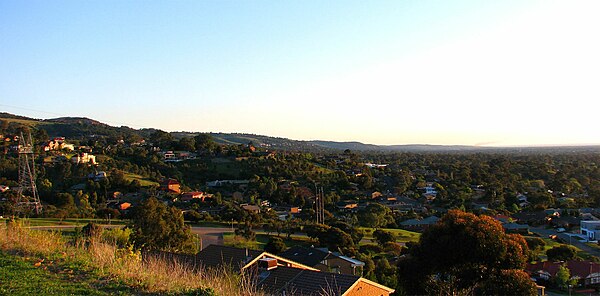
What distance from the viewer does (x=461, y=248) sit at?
510 inches

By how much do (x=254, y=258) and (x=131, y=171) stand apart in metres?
39.7

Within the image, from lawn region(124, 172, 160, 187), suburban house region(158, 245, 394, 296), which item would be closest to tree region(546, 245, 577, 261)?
suburban house region(158, 245, 394, 296)

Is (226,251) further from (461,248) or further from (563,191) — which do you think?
(563,191)

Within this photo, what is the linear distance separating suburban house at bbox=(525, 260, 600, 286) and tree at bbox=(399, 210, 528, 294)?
9.45 m

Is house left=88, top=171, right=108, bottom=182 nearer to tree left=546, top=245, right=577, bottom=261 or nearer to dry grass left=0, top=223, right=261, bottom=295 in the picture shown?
tree left=546, top=245, right=577, bottom=261

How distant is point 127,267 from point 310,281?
6515 millimetres

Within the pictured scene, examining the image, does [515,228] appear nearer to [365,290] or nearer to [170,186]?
[365,290]

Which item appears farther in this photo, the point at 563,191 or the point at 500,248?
the point at 563,191

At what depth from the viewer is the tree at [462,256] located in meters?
12.7

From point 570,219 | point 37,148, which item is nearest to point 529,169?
point 570,219

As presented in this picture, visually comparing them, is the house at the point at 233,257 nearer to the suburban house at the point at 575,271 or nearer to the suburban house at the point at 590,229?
the suburban house at the point at 575,271

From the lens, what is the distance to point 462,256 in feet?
42.7

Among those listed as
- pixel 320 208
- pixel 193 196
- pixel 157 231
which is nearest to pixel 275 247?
pixel 157 231

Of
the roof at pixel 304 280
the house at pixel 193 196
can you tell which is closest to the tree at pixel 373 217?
the house at pixel 193 196
